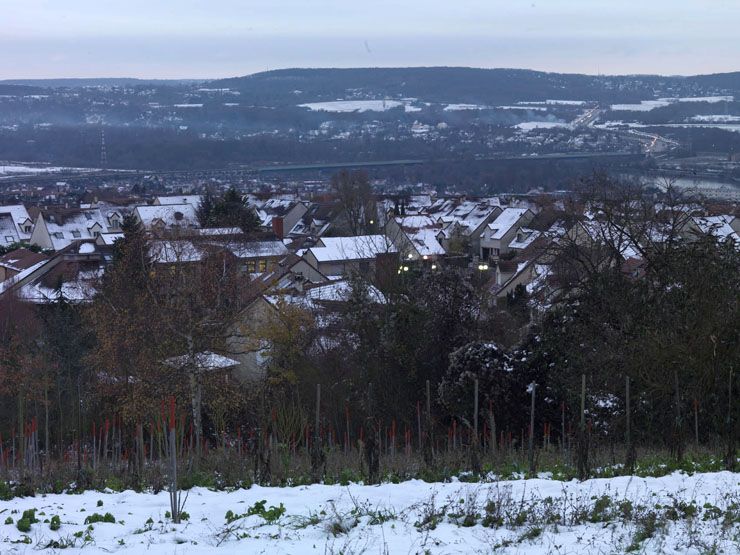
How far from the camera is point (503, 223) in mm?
52281

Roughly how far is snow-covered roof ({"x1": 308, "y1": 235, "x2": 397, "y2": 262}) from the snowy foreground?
3078 centimetres

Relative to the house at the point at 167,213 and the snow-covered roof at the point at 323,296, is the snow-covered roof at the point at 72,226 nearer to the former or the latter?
the house at the point at 167,213

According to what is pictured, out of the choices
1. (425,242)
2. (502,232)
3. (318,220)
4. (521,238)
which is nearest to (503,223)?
(502,232)

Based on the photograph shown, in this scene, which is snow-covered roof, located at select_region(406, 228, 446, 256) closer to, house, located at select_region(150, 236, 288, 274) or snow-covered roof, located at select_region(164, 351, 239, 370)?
house, located at select_region(150, 236, 288, 274)

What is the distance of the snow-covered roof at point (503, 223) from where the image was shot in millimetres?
51350

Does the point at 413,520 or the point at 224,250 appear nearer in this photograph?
the point at 413,520

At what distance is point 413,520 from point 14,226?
52.6 metres

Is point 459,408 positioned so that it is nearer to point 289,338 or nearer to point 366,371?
point 366,371

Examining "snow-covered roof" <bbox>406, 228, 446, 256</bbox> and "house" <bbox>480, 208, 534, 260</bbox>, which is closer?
"snow-covered roof" <bbox>406, 228, 446, 256</bbox>

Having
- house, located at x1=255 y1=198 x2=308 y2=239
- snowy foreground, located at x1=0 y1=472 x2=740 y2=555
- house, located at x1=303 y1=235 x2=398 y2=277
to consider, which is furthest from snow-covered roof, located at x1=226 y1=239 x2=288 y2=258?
snowy foreground, located at x1=0 y1=472 x2=740 y2=555

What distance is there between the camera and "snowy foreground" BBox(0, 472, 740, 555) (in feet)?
22.9

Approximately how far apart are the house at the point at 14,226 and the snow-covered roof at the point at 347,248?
19778mm

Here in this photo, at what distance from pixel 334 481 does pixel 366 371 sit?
396 inches

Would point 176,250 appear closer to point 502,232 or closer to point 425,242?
point 425,242
